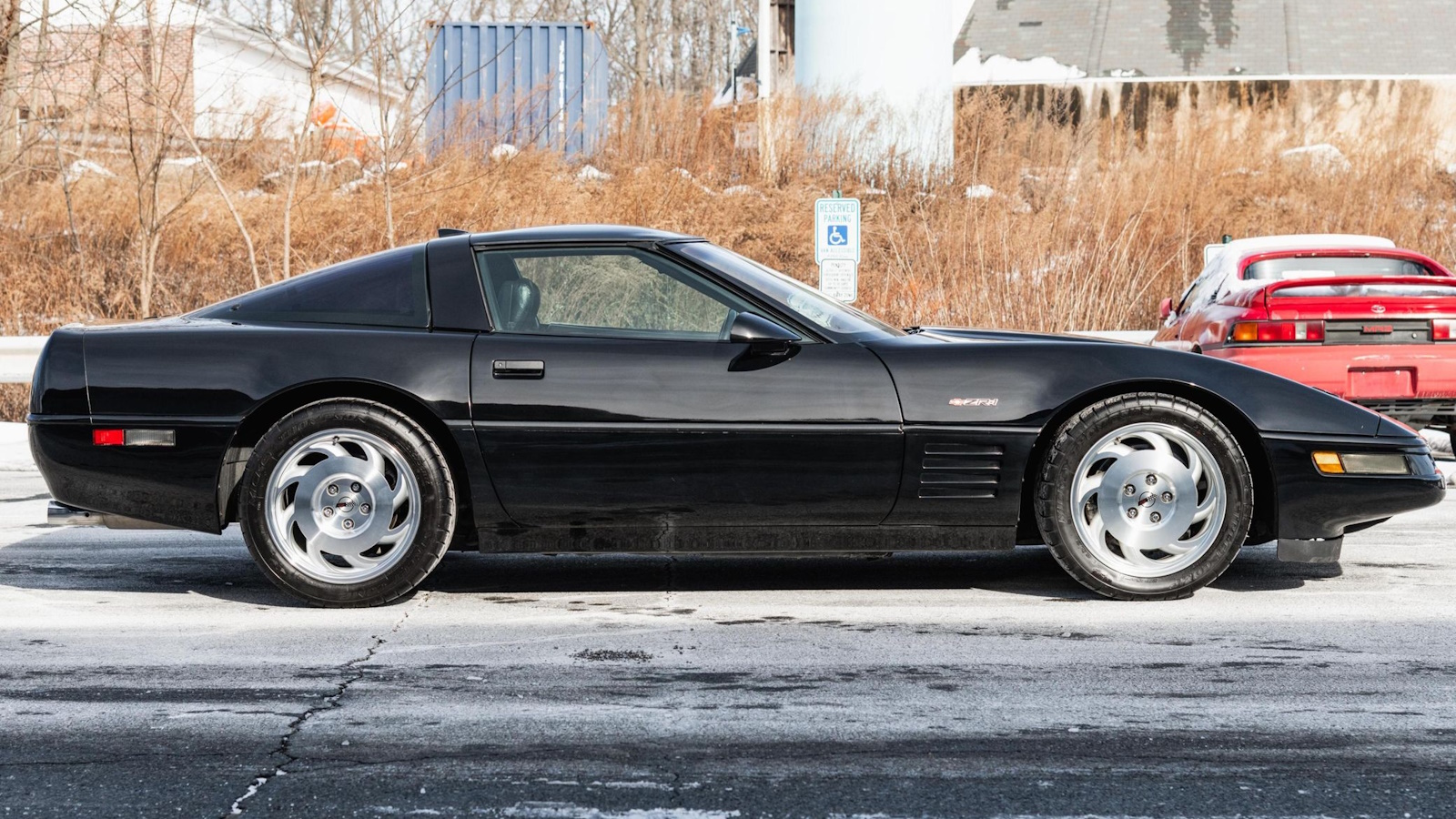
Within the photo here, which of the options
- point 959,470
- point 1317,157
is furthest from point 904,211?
point 959,470

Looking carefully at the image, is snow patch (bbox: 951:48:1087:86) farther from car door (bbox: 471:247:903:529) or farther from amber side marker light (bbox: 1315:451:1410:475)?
car door (bbox: 471:247:903:529)

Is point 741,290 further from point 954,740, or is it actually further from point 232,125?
point 232,125

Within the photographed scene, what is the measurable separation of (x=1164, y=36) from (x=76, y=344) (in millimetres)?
32990

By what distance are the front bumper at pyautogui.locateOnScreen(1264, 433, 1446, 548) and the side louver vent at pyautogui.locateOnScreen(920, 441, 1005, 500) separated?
2.97 feet

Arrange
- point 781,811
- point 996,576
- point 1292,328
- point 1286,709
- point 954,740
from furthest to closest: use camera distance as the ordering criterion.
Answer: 1. point 1292,328
2. point 996,576
3. point 1286,709
4. point 954,740
5. point 781,811

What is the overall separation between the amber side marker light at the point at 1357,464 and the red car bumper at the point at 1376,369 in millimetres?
3430

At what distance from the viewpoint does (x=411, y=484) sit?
480 centimetres

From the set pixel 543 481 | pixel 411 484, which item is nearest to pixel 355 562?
pixel 411 484

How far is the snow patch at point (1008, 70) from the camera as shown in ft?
111

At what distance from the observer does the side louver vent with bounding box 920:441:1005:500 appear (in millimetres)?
4777

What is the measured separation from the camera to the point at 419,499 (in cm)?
480

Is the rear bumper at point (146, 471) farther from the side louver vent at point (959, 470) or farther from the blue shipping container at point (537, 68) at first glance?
the blue shipping container at point (537, 68)

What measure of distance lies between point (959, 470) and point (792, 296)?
0.83 m

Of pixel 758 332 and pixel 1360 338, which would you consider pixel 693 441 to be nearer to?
pixel 758 332
